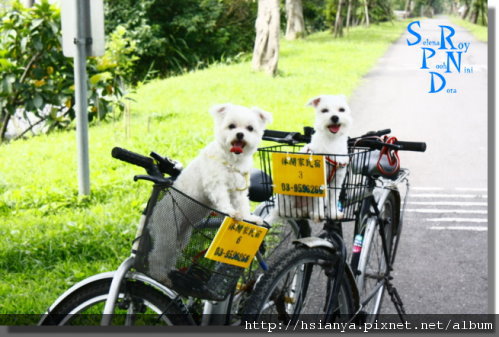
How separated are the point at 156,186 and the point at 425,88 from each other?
12709 mm

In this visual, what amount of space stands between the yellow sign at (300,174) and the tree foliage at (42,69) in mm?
6340

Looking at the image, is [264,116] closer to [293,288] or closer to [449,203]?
[293,288]

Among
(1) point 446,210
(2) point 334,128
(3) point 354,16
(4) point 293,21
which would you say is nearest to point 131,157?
(2) point 334,128

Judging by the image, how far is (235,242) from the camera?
7.13ft

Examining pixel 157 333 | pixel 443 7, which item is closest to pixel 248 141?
pixel 157 333

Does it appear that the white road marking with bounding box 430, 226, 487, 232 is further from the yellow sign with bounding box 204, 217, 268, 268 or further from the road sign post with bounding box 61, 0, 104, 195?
the yellow sign with bounding box 204, 217, 268, 268

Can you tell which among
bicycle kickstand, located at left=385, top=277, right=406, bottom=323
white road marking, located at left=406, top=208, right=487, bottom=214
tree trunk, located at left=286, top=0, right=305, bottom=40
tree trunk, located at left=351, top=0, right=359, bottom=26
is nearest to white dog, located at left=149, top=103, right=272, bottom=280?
bicycle kickstand, located at left=385, top=277, right=406, bottom=323

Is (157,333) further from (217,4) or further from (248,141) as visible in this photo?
(217,4)

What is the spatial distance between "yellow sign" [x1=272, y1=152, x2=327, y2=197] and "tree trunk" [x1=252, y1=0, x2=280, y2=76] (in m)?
11.4

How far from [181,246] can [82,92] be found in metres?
3.86

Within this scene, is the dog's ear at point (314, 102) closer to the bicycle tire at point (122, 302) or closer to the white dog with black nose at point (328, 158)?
the white dog with black nose at point (328, 158)

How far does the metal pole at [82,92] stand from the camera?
17.7ft

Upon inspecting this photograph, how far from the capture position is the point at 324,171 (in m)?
2.50

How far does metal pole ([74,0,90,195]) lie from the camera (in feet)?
17.7
